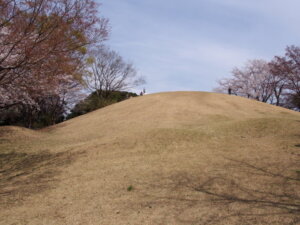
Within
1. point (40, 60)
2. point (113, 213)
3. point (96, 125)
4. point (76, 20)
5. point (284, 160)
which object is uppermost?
point (76, 20)

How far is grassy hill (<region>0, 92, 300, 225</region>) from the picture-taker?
15.7 ft

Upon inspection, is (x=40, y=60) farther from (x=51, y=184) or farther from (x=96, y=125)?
(x=96, y=125)

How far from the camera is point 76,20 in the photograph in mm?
7668

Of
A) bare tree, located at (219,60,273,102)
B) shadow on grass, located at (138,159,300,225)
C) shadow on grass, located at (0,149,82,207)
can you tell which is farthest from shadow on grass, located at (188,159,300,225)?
bare tree, located at (219,60,273,102)

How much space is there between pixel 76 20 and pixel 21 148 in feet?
21.5

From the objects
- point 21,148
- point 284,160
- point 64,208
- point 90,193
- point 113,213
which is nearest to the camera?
point 113,213

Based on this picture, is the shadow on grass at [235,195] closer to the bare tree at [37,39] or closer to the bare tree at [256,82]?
the bare tree at [37,39]

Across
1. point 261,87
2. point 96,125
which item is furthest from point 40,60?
point 261,87

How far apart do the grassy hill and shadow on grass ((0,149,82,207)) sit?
30 mm

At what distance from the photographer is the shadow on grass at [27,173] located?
21.0 feet

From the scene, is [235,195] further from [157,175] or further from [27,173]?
[27,173]

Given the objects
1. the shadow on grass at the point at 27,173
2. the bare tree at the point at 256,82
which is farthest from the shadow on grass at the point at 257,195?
the bare tree at the point at 256,82

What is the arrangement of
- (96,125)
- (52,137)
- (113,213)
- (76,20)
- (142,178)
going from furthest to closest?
(96,125) < (52,137) < (76,20) < (142,178) < (113,213)

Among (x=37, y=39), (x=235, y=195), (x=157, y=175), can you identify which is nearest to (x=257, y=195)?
(x=235, y=195)
